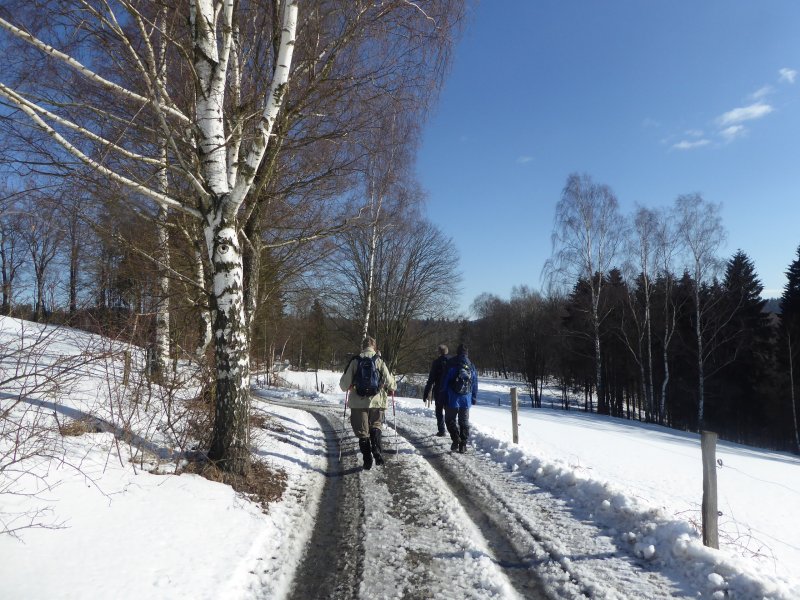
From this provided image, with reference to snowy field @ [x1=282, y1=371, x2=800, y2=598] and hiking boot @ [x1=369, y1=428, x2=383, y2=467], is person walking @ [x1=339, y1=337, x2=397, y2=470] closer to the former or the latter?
hiking boot @ [x1=369, y1=428, x2=383, y2=467]

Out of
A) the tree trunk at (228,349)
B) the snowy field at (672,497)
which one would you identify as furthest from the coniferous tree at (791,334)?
the tree trunk at (228,349)

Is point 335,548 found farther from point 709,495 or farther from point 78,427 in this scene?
point 709,495

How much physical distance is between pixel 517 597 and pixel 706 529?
2.04m

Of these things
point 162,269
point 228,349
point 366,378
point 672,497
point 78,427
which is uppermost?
point 162,269

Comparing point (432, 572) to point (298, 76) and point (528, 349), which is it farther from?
point (528, 349)

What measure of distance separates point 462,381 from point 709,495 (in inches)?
169

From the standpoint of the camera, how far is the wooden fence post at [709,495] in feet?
13.1

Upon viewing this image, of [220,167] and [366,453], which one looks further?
[366,453]

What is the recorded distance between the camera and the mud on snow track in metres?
3.36

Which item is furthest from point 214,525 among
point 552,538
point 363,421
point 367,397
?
point 552,538

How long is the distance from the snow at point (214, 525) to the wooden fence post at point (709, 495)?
0.16 metres

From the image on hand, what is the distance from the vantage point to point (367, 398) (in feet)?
21.7

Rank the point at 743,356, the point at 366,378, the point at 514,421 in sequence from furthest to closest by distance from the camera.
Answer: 1. the point at 743,356
2. the point at 514,421
3. the point at 366,378

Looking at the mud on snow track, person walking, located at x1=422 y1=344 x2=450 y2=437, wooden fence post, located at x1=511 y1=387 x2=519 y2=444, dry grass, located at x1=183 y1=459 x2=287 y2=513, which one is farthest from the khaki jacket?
wooden fence post, located at x1=511 y1=387 x2=519 y2=444
